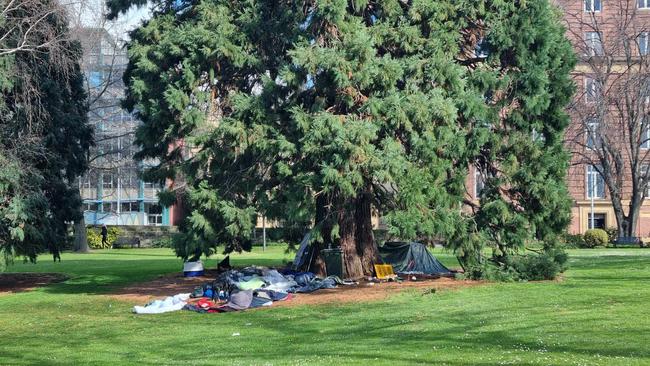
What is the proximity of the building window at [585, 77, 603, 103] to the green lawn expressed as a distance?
83.6 feet

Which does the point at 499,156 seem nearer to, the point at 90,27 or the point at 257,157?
the point at 257,157

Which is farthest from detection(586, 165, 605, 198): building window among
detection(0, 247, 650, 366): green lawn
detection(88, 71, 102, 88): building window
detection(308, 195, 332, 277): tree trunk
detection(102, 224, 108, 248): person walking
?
detection(308, 195, 332, 277): tree trunk

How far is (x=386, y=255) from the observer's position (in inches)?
1107

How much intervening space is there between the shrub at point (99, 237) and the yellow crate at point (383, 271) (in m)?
37.3

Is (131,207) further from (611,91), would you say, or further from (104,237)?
(611,91)

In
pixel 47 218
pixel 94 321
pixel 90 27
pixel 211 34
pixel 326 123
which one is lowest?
pixel 94 321

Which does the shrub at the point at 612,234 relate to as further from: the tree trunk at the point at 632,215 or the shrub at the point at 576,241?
the shrub at the point at 576,241

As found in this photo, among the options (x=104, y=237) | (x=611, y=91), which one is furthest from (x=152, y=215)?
(x=611, y=91)

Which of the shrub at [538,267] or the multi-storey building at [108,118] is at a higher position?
the multi-storey building at [108,118]

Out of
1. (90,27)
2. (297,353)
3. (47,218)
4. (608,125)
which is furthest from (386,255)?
(608,125)

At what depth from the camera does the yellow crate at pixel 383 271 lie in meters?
25.1

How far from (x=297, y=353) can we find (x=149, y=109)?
1284cm

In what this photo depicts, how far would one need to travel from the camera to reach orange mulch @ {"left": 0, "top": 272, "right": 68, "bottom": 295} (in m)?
28.7

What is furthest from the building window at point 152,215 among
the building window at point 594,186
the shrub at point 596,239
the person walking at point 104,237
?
the shrub at point 596,239
